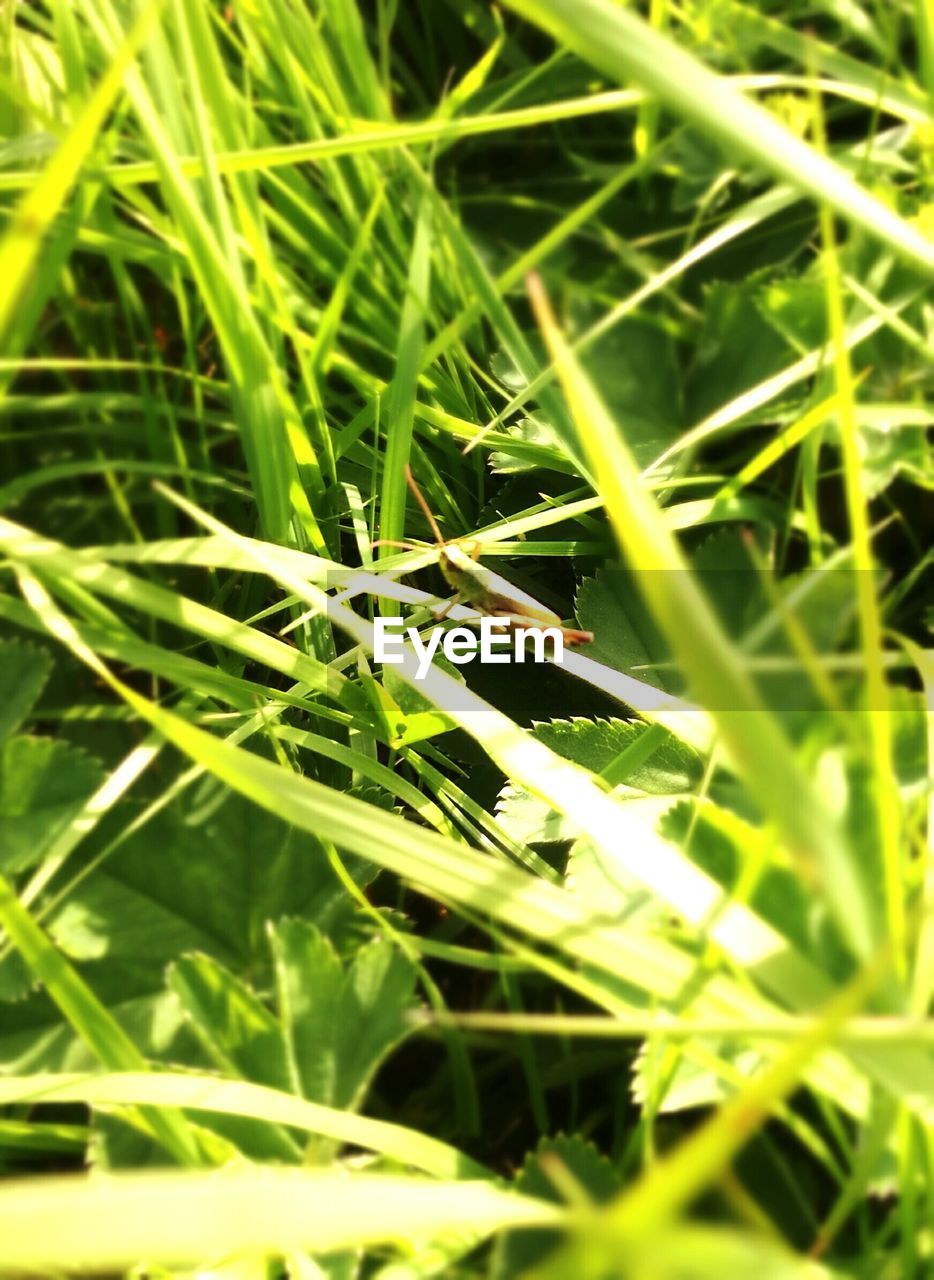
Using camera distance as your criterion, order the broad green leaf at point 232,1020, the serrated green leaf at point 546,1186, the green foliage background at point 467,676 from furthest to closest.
A: the broad green leaf at point 232,1020 < the serrated green leaf at point 546,1186 < the green foliage background at point 467,676

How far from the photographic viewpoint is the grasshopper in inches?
33.9

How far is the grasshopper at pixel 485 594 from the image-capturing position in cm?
86

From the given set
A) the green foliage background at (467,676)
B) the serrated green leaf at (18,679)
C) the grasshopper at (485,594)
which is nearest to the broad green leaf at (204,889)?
the green foliage background at (467,676)

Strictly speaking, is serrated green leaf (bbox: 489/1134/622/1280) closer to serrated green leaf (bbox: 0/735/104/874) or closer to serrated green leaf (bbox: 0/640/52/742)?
serrated green leaf (bbox: 0/735/104/874)

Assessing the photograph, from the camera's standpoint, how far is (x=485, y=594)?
0.87 metres

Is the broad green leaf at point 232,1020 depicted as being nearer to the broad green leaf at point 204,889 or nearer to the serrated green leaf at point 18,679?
the broad green leaf at point 204,889

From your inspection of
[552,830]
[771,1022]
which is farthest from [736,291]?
[771,1022]

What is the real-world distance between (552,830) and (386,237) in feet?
2.46

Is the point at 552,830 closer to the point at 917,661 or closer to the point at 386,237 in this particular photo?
the point at 917,661

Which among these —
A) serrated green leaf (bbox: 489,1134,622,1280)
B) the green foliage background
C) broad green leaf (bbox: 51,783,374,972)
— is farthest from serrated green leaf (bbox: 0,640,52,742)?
serrated green leaf (bbox: 489,1134,622,1280)

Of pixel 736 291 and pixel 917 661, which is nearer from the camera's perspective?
pixel 917 661

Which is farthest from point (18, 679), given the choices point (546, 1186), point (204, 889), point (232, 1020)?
point (546, 1186)

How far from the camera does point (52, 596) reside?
858 millimetres

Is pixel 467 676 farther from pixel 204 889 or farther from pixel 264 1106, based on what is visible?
pixel 264 1106
